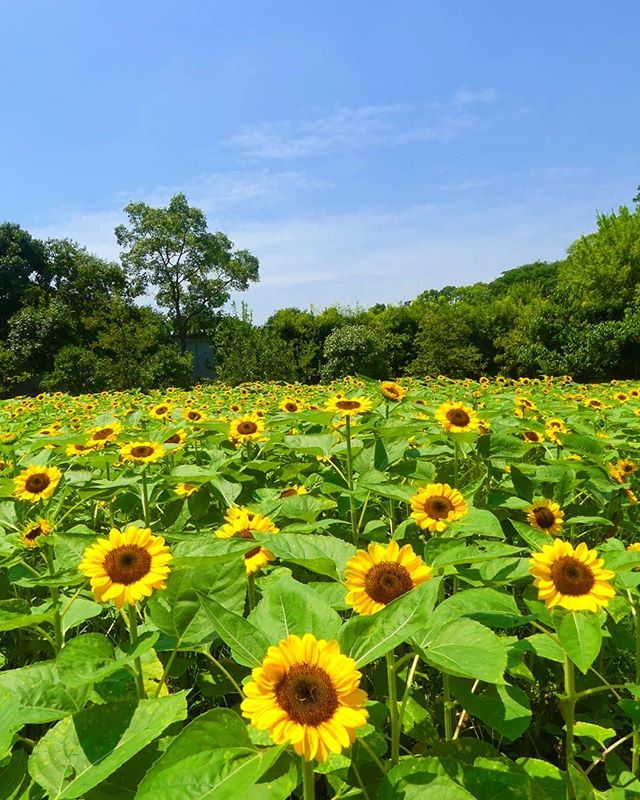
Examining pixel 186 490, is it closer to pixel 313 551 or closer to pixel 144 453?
pixel 144 453

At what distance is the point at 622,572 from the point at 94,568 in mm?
1051

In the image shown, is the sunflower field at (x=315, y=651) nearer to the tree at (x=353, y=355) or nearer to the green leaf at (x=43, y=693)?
the green leaf at (x=43, y=693)

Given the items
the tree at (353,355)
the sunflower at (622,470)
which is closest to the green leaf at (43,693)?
the sunflower at (622,470)

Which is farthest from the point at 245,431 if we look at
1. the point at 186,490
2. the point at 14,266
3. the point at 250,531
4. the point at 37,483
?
the point at 14,266

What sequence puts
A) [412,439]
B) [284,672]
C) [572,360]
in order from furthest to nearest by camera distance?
[572,360]
[412,439]
[284,672]

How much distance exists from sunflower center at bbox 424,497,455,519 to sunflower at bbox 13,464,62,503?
3.99 ft

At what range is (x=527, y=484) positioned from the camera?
1843 millimetres

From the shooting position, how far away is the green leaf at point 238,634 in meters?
0.78

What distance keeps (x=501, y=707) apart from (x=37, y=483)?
60.7 inches

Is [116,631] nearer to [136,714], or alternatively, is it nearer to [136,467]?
[136,467]

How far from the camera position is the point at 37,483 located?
6.03 ft

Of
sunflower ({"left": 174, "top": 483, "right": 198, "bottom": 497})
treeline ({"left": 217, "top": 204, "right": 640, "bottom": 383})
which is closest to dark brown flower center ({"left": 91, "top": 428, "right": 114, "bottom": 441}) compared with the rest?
sunflower ({"left": 174, "top": 483, "right": 198, "bottom": 497})

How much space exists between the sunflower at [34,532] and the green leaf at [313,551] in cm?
81

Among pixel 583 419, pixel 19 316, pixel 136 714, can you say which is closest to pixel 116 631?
pixel 136 714
